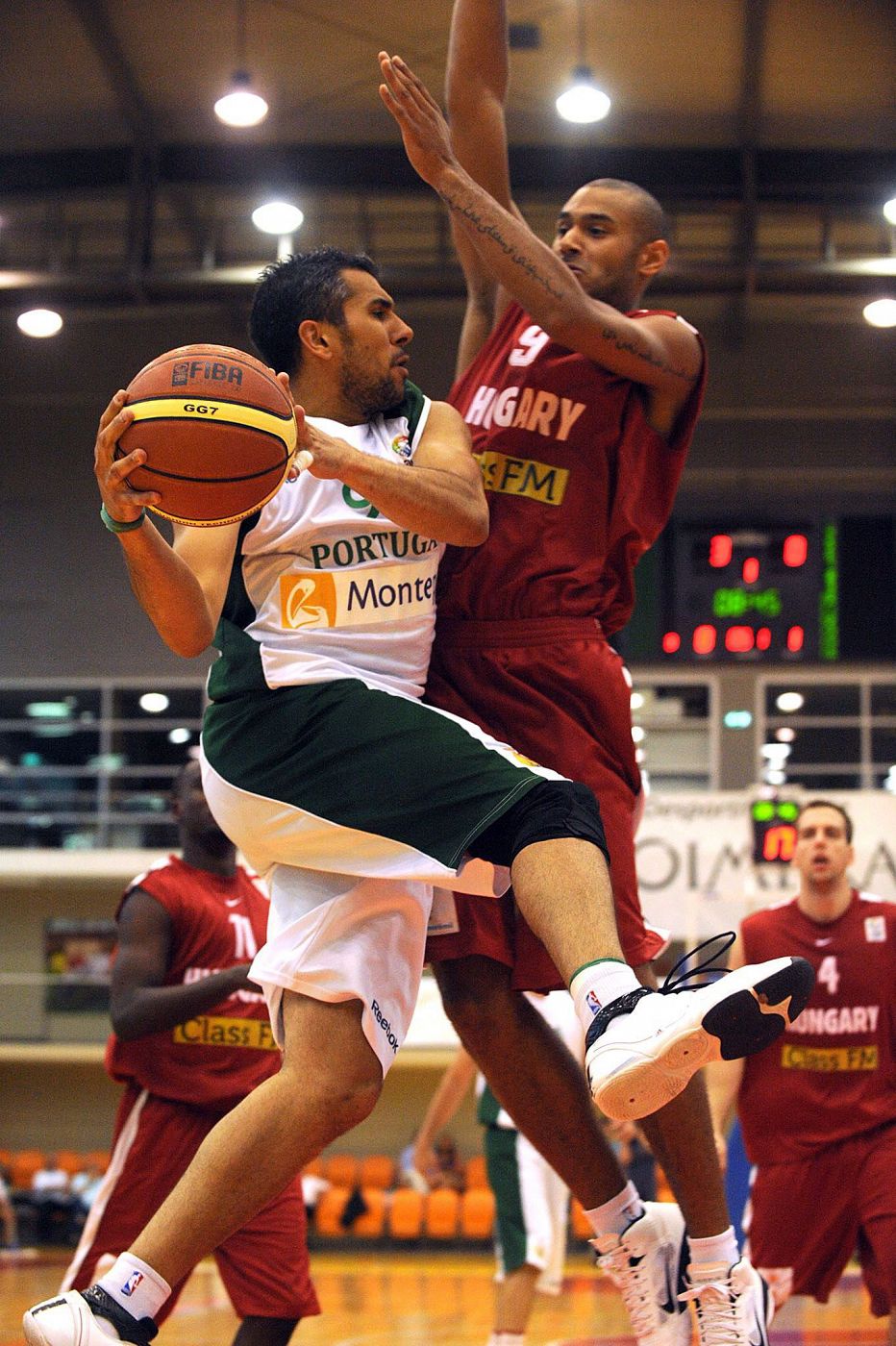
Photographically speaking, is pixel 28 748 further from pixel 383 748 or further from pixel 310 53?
pixel 383 748

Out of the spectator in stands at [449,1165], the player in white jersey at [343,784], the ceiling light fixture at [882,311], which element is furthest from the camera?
the spectator in stands at [449,1165]

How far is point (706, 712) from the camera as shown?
1952 centimetres

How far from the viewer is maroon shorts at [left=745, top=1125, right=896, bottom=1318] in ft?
20.6

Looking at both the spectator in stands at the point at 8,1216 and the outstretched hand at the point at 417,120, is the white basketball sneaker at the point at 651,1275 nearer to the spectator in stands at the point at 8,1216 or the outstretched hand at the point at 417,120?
the outstretched hand at the point at 417,120

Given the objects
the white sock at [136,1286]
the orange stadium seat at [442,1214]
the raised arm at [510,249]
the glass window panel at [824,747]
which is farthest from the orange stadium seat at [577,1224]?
the white sock at [136,1286]

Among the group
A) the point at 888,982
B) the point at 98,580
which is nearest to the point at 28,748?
the point at 98,580

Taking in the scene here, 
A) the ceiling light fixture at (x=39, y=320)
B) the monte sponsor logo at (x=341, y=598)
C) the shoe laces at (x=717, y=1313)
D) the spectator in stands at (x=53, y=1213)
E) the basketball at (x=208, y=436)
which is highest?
the ceiling light fixture at (x=39, y=320)

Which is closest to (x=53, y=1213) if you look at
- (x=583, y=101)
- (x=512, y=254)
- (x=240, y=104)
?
(x=240, y=104)

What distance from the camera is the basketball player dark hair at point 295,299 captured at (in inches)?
143

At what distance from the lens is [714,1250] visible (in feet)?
11.5

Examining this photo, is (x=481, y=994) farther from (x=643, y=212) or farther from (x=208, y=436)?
(x=643, y=212)

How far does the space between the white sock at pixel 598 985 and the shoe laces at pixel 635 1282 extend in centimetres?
98

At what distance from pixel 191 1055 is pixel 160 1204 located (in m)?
0.53

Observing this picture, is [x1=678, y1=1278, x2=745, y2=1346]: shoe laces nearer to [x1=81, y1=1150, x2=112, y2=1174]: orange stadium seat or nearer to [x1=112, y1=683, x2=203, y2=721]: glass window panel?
[x1=81, y1=1150, x2=112, y2=1174]: orange stadium seat
